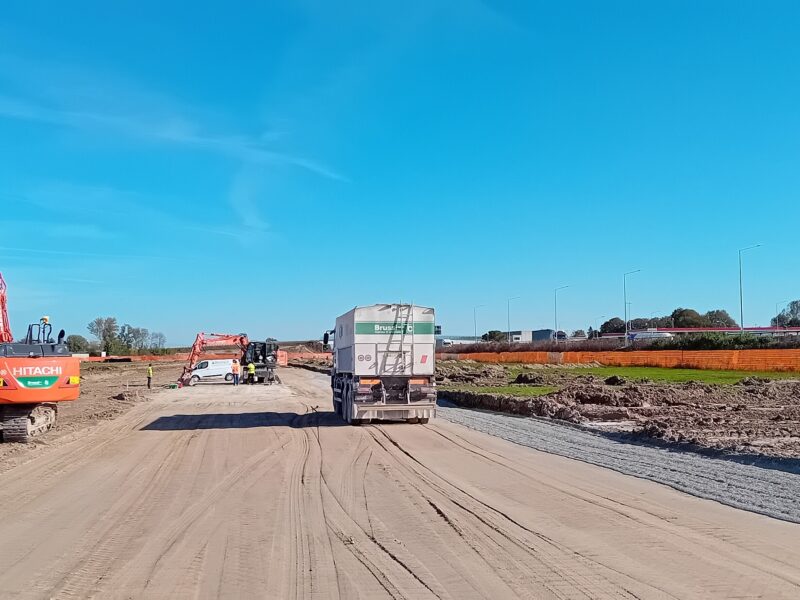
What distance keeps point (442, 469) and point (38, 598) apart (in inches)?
353

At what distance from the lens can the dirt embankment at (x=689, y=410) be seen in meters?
17.8

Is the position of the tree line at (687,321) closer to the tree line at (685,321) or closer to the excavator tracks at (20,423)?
the tree line at (685,321)

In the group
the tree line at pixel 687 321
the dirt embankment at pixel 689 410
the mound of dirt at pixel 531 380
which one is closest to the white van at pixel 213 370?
the mound of dirt at pixel 531 380

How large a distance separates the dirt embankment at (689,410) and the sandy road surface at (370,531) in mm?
4447

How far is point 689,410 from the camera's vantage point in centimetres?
2566

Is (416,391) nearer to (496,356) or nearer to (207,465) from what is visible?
(207,465)

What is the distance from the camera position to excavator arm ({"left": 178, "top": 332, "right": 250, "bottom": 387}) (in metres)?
50.7

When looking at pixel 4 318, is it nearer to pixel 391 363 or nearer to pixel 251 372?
pixel 391 363

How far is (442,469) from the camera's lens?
1490 centimetres

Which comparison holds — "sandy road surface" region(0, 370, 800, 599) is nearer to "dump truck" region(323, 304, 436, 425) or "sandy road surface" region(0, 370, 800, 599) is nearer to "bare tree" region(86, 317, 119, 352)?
"dump truck" region(323, 304, 436, 425)

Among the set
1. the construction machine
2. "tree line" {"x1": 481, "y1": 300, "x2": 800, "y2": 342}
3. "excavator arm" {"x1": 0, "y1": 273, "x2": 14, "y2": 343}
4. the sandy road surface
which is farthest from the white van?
"tree line" {"x1": 481, "y1": 300, "x2": 800, "y2": 342}

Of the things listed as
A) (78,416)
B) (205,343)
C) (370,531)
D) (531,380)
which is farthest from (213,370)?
(370,531)

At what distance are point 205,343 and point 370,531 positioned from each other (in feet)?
144

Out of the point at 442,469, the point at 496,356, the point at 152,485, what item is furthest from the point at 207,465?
the point at 496,356
